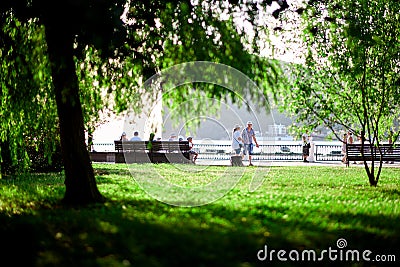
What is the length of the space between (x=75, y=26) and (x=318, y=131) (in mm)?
8822

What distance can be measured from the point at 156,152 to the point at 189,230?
19351mm

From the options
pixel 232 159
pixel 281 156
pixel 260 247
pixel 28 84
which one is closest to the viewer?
pixel 260 247

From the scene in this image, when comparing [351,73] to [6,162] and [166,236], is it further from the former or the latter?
[6,162]

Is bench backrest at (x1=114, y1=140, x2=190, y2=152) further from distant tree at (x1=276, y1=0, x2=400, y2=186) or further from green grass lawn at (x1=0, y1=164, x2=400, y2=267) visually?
green grass lawn at (x1=0, y1=164, x2=400, y2=267)

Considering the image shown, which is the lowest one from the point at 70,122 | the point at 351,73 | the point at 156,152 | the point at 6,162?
the point at 6,162

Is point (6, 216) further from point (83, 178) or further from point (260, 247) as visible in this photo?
point (260, 247)

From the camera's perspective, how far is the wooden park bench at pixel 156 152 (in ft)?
79.2

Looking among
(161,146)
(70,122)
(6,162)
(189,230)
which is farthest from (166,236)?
(161,146)

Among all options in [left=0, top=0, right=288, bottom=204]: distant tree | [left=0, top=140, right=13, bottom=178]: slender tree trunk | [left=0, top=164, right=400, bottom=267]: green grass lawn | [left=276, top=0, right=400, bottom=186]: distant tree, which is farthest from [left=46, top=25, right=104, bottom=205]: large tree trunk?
[left=0, top=140, right=13, bottom=178]: slender tree trunk

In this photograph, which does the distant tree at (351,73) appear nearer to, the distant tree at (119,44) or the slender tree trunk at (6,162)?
the distant tree at (119,44)

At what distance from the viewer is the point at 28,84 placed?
978cm

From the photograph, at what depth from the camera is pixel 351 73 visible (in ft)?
43.9

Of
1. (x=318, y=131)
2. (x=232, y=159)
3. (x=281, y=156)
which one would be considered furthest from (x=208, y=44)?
(x=281, y=156)

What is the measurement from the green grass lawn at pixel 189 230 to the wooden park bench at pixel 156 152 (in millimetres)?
13619
